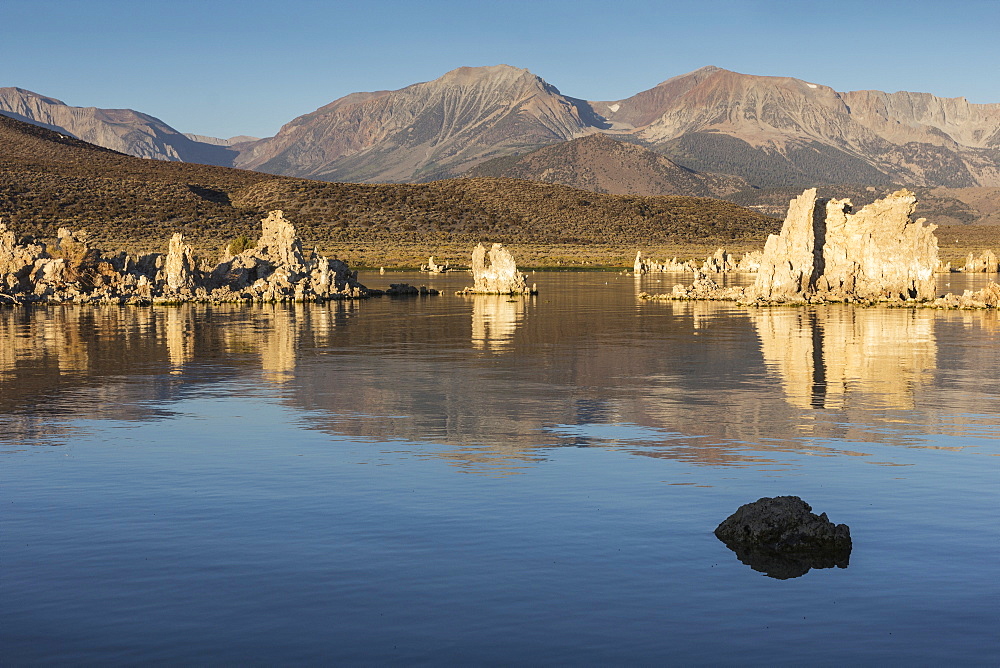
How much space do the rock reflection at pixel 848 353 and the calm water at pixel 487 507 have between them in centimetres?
26

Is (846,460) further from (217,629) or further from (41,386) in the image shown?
(41,386)

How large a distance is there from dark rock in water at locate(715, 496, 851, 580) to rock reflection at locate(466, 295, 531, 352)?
2727 cm

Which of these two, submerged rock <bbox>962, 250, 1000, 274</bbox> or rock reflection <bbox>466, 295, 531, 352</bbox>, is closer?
rock reflection <bbox>466, 295, 531, 352</bbox>

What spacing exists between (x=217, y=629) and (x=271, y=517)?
4.63 meters

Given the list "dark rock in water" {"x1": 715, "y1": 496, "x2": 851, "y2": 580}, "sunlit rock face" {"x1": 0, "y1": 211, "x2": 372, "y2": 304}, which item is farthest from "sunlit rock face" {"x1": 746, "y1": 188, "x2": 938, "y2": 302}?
"dark rock in water" {"x1": 715, "y1": 496, "x2": 851, "y2": 580}

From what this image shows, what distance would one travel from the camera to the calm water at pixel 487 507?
11828 mm

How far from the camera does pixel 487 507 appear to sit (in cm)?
1706

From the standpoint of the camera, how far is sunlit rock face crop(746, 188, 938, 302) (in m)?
67.1

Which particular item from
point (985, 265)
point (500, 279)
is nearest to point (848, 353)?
point (500, 279)

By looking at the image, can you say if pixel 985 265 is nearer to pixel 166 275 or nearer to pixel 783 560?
pixel 166 275

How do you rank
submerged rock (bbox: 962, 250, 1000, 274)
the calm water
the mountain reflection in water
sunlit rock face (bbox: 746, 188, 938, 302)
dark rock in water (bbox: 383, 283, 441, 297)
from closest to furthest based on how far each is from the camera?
the calm water
the mountain reflection in water
sunlit rock face (bbox: 746, 188, 938, 302)
dark rock in water (bbox: 383, 283, 441, 297)
submerged rock (bbox: 962, 250, 1000, 274)

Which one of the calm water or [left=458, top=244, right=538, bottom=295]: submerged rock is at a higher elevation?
[left=458, top=244, right=538, bottom=295]: submerged rock

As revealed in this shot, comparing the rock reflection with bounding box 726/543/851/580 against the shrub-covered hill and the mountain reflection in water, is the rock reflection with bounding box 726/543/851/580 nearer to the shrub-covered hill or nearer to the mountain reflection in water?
the mountain reflection in water

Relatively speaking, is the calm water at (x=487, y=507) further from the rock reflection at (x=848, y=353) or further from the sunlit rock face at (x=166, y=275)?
the sunlit rock face at (x=166, y=275)
